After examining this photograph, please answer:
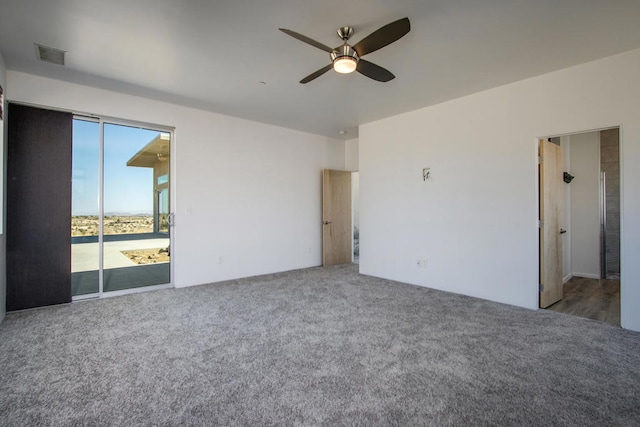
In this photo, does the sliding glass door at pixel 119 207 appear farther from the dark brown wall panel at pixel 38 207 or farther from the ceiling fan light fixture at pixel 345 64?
the ceiling fan light fixture at pixel 345 64

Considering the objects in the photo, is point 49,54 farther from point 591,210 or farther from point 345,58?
point 591,210

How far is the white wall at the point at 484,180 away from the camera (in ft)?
9.98

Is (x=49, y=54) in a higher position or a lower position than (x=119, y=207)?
higher

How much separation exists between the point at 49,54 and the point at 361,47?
3242mm

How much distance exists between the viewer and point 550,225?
151 inches

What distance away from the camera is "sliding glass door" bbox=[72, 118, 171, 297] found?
4.07 metres

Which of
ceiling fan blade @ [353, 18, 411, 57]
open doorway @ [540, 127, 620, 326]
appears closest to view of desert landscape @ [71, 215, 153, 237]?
ceiling fan blade @ [353, 18, 411, 57]

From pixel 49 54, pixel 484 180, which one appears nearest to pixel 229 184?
pixel 49 54

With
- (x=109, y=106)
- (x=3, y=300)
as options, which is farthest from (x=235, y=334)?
(x=109, y=106)

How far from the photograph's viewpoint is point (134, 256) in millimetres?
4766

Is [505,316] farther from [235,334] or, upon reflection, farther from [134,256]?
[134,256]

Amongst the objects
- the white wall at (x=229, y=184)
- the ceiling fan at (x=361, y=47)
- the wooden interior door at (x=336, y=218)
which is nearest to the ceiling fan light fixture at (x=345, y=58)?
the ceiling fan at (x=361, y=47)

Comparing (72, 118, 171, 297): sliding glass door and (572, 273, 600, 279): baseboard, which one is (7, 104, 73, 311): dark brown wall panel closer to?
(72, 118, 171, 297): sliding glass door

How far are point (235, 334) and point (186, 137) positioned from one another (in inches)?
130
